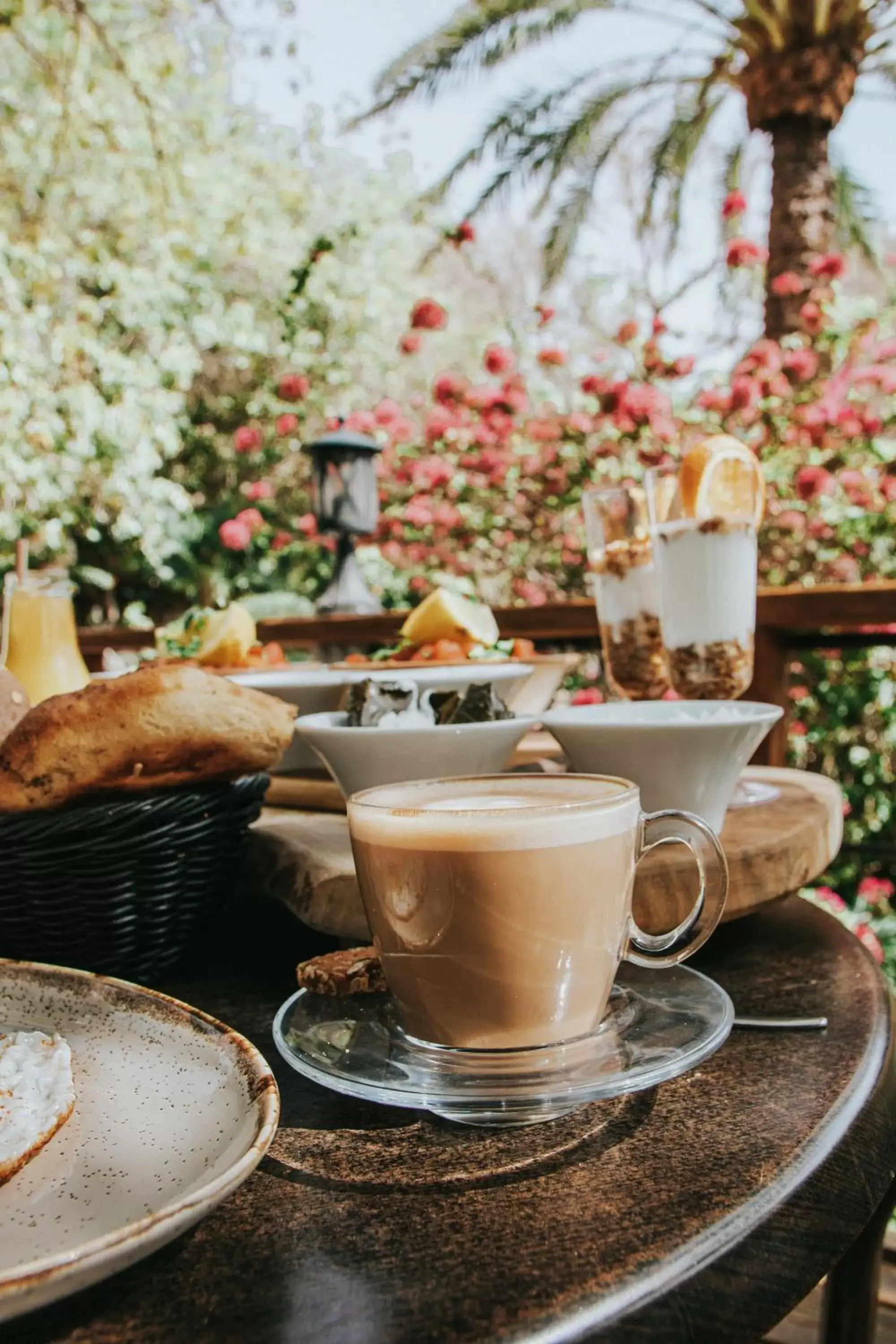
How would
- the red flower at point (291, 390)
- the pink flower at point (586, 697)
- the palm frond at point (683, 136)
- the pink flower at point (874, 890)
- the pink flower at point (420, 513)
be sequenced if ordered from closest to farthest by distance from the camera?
1. the pink flower at point (874, 890)
2. the pink flower at point (586, 697)
3. the pink flower at point (420, 513)
4. the palm frond at point (683, 136)
5. the red flower at point (291, 390)

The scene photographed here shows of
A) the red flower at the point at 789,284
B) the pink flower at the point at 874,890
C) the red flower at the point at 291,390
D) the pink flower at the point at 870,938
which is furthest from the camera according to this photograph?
the red flower at the point at 291,390

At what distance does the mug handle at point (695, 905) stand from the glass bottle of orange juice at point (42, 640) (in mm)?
973

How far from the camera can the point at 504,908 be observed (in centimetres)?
54

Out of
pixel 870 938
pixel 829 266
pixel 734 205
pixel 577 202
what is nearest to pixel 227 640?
pixel 870 938

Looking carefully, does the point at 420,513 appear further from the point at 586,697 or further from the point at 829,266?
the point at 829,266

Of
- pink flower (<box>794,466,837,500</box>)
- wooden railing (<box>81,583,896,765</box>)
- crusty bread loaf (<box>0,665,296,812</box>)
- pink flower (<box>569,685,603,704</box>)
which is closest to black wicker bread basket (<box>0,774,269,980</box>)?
crusty bread loaf (<box>0,665,296,812</box>)

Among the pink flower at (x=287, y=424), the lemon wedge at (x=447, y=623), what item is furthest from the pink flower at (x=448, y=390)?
the lemon wedge at (x=447, y=623)

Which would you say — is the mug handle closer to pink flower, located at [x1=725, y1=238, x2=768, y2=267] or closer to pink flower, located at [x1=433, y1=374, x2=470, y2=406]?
pink flower, located at [x1=725, y1=238, x2=768, y2=267]

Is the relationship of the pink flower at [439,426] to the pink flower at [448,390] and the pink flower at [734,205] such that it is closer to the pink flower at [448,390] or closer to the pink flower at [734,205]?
the pink flower at [448,390]

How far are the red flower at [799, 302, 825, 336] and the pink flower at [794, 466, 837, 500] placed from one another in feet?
2.41

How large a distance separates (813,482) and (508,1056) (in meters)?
3.79

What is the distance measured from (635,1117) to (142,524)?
6853 millimetres

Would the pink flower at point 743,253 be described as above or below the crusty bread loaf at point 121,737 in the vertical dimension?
above

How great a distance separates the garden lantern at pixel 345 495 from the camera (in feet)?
12.2
